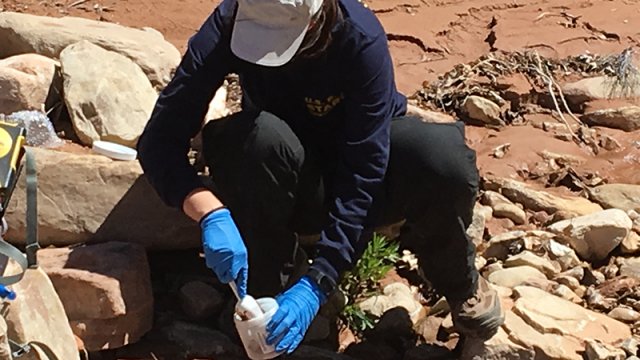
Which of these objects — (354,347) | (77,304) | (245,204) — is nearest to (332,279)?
(245,204)

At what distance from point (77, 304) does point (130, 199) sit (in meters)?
0.37

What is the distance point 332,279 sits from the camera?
257 cm

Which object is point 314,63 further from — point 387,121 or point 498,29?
point 498,29

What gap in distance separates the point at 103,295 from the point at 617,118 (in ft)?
7.39

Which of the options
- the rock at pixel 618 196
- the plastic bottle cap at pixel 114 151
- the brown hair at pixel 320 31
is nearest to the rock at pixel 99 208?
the plastic bottle cap at pixel 114 151

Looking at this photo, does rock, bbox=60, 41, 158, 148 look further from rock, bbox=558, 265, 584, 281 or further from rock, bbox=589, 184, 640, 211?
rock, bbox=589, 184, 640, 211

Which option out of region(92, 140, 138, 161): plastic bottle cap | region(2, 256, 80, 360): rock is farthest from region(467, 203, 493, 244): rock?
region(2, 256, 80, 360): rock

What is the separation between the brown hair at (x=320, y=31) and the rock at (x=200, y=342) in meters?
0.82

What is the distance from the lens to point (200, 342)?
9.62 ft

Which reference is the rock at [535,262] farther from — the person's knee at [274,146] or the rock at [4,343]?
the rock at [4,343]

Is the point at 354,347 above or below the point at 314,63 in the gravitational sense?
below

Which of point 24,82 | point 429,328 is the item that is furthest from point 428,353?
point 24,82

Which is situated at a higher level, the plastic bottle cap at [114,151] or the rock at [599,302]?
the plastic bottle cap at [114,151]

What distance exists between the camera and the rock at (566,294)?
3.18 m
